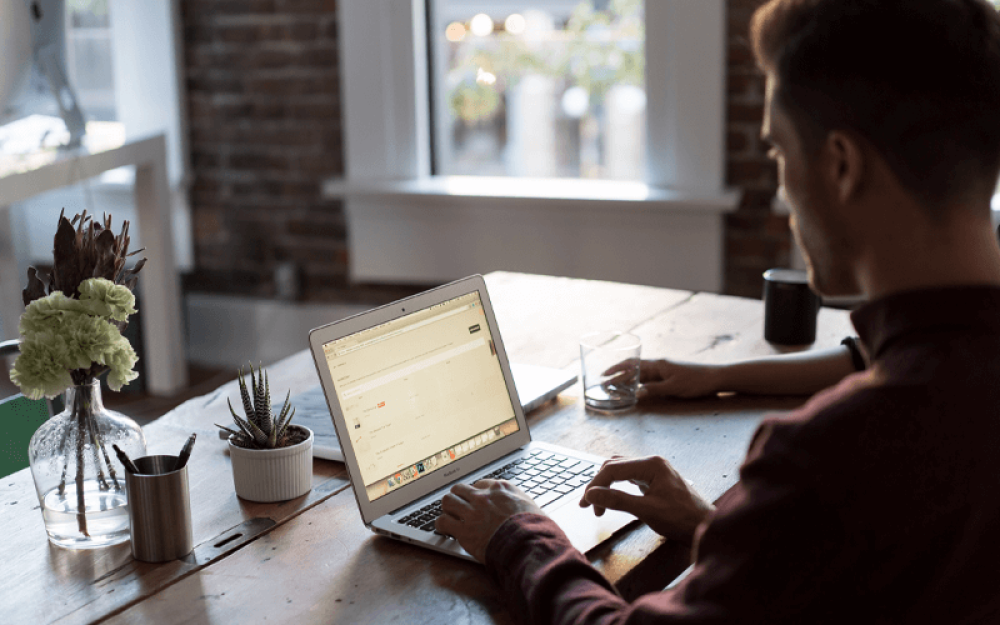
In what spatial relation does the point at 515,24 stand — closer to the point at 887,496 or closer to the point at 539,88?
the point at 539,88

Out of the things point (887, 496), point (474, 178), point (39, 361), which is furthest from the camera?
Answer: point (474, 178)

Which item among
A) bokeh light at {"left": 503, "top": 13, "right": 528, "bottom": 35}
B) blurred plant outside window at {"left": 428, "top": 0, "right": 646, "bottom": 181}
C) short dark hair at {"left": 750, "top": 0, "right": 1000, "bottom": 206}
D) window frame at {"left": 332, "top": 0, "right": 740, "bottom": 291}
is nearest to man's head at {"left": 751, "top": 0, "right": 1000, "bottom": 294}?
short dark hair at {"left": 750, "top": 0, "right": 1000, "bottom": 206}

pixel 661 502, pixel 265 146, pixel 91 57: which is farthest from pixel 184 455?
pixel 91 57

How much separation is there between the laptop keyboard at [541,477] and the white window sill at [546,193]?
1871 mm

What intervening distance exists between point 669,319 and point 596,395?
1.66 ft

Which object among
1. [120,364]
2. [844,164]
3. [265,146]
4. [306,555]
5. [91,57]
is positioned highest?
[91,57]

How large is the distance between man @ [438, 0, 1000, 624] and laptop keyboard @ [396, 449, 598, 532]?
0.44 metres

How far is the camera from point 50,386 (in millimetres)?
1147

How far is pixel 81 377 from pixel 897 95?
0.91 metres

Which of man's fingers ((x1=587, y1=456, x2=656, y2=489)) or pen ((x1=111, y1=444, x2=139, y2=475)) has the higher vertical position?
pen ((x1=111, y1=444, x2=139, y2=475))

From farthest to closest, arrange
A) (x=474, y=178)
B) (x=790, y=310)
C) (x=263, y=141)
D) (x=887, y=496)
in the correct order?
1. (x=263, y=141)
2. (x=474, y=178)
3. (x=790, y=310)
4. (x=887, y=496)

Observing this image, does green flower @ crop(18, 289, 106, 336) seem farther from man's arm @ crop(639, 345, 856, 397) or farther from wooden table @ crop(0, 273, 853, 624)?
man's arm @ crop(639, 345, 856, 397)

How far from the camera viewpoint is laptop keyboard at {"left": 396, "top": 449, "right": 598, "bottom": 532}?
1.25 metres

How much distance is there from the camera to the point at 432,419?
1327mm
